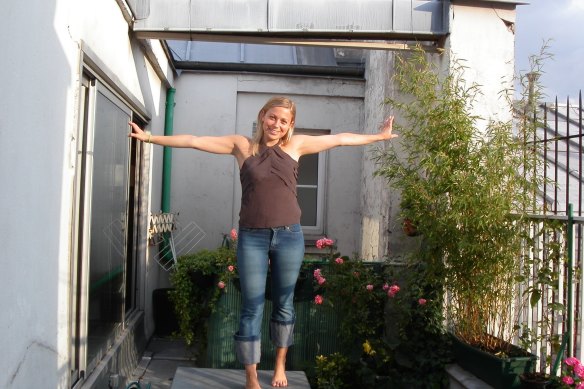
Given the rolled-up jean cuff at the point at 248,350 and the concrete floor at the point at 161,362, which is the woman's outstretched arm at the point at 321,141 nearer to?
the rolled-up jean cuff at the point at 248,350

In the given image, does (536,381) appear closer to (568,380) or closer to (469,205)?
(568,380)

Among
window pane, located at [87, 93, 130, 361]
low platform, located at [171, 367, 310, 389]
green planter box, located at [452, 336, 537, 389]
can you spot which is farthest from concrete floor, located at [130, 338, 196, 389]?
green planter box, located at [452, 336, 537, 389]

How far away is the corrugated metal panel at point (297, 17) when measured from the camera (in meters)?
4.48

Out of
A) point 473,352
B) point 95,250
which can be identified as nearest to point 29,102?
point 95,250

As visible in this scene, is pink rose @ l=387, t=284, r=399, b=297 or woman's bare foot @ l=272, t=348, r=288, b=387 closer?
woman's bare foot @ l=272, t=348, r=288, b=387

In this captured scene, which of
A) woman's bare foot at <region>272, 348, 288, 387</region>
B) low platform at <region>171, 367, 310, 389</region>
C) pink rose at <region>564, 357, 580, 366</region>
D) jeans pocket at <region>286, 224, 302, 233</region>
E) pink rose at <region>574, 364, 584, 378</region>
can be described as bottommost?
low platform at <region>171, 367, 310, 389</region>

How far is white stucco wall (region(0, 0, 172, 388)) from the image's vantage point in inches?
85.8

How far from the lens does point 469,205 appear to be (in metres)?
3.45

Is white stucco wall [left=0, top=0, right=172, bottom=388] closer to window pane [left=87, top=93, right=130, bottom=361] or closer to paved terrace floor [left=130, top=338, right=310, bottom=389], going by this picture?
window pane [left=87, top=93, right=130, bottom=361]

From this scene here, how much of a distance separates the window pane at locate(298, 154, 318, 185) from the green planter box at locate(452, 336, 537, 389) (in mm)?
Answer: 3770

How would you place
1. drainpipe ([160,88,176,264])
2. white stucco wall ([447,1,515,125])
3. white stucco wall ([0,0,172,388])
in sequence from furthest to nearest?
drainpipe ([160,88,176,264])
white stucco wall ([447,1,515,125])
white stucco wall ([0,0,172,388])

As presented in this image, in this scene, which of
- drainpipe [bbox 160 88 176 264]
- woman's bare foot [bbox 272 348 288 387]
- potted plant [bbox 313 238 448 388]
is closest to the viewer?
woman's bare foot [bbox 272 348 288 387]

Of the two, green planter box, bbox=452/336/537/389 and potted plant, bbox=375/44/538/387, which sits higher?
potted plant, bbox=375/44/538/387

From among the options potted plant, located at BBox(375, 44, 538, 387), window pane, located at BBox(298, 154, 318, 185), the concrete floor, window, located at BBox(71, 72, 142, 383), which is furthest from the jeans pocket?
window pane, located at BBox(298, 154, 318, 185)
